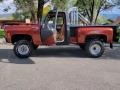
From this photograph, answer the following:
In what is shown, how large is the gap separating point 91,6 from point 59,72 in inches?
1341

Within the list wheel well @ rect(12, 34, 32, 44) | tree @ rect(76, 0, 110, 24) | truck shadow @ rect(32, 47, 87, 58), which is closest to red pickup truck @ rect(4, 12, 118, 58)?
wheel well @ rect(12, 34, 32, 44)

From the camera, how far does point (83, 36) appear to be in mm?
16703

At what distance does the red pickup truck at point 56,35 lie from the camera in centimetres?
1627

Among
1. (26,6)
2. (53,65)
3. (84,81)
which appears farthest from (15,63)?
(26,6)

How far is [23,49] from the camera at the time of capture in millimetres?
16312

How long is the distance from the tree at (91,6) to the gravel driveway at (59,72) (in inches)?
1105

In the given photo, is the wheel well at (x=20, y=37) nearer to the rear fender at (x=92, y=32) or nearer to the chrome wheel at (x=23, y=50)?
the chrome wheel at (x=23, y=50)

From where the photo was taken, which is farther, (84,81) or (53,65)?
(53,65)

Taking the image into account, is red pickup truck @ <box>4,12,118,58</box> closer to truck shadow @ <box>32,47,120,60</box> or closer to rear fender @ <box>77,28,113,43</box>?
rear fender @ <box>77,28,113,43</box>

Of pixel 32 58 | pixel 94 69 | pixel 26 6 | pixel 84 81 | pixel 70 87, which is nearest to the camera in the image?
pixel 70 87

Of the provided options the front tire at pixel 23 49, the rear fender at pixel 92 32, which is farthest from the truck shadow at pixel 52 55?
the rear fender at pixel 92 32

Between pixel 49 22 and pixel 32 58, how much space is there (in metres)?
1.84

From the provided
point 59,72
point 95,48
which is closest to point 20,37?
point 95,48

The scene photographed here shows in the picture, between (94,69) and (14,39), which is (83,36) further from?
(94,69)
